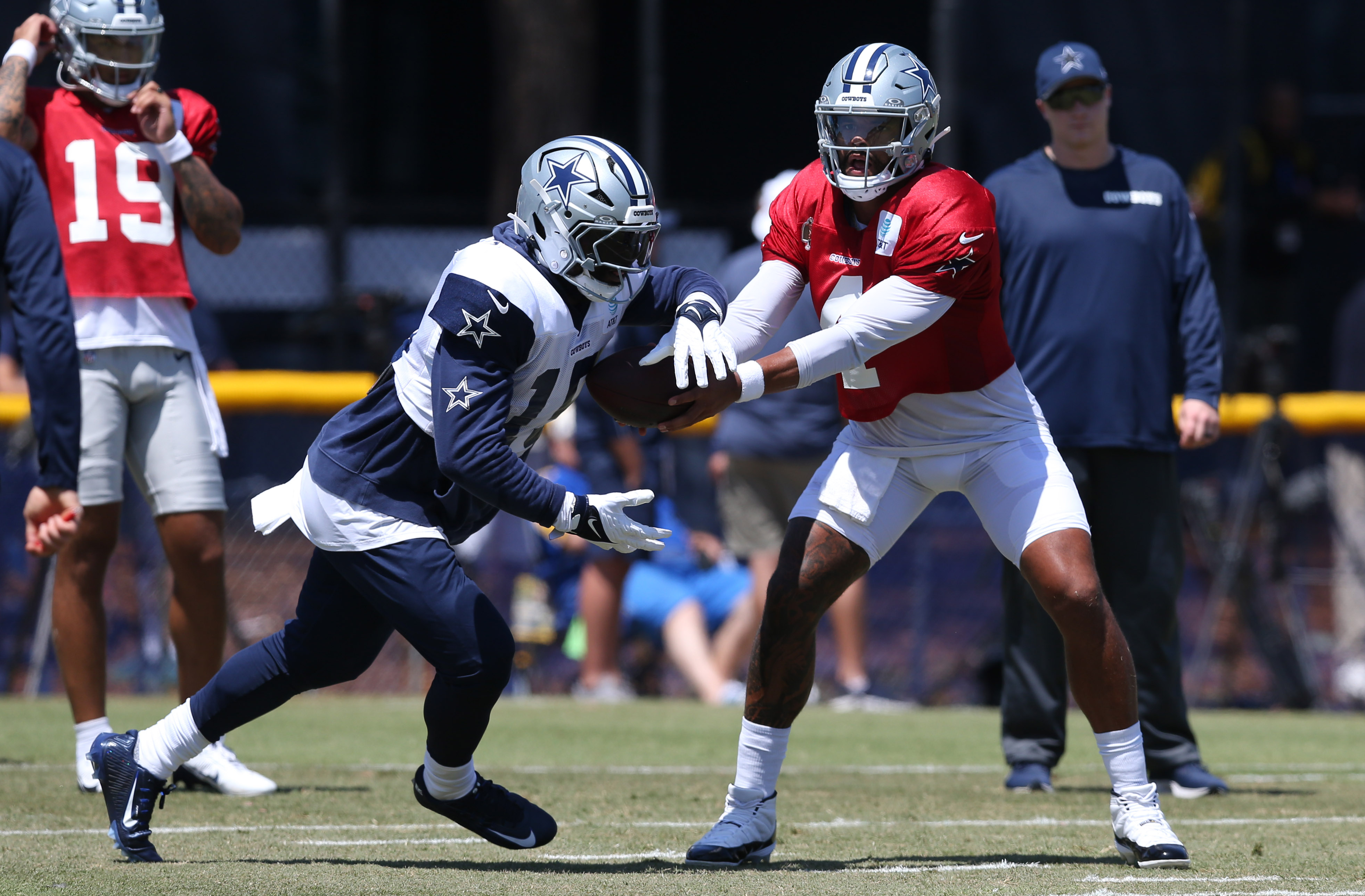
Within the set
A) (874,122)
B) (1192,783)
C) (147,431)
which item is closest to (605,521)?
(874,122)

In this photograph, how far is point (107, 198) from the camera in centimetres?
555

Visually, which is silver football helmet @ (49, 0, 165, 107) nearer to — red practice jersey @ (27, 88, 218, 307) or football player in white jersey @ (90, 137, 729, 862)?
red practice jersey @ (27, 88, 218, 307)

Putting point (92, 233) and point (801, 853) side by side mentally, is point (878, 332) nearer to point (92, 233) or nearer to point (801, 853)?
point (801, 853)

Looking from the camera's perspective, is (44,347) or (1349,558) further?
(1349,558)

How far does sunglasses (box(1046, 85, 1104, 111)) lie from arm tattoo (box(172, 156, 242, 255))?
2.55 meters

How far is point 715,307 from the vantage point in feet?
15.0

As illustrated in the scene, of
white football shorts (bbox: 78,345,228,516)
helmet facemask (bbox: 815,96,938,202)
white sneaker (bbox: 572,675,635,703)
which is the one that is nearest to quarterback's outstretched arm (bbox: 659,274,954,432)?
helmet facemask (bbox: 815,96,938,202)

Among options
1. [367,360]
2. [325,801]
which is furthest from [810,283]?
[367,360]

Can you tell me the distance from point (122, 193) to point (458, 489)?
1.73 metres

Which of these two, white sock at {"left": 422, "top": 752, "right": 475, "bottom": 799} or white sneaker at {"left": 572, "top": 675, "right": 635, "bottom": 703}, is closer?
white sock at {"left": 422, "top": 752, "right": 475, "bottom": 799}

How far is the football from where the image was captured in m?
4.44

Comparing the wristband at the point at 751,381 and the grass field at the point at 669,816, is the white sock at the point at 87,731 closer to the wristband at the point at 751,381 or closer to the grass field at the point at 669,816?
the grass field at the point at 669,816

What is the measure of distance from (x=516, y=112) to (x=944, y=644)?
15.9ft

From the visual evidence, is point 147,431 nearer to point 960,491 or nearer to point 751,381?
point 751,381
